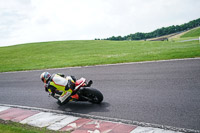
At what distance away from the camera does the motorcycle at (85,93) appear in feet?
23.1

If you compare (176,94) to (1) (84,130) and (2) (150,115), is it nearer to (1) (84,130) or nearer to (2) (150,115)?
(2) (150,115)

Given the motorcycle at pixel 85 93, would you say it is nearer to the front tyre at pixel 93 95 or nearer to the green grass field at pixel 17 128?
the front tyre at pixel 93 95

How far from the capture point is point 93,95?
7215mm

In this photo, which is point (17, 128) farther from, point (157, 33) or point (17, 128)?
point (157, 33)

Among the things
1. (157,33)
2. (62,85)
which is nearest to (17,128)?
(62,85)

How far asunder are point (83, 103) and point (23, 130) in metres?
2.70

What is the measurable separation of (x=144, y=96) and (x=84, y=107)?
2.29m

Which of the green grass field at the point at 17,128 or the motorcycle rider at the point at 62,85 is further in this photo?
the motorcycle rider at the point at 62,85

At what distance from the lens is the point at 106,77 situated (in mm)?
10812

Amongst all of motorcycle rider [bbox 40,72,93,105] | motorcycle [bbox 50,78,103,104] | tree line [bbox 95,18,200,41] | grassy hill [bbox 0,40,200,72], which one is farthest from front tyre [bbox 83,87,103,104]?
tree line [bbox 95,18,200,41]

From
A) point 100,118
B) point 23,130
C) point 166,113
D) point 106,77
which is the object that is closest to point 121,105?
point 100,118

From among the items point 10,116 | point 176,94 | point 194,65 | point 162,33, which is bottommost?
point 10,116

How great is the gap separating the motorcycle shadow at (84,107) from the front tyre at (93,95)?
19cm

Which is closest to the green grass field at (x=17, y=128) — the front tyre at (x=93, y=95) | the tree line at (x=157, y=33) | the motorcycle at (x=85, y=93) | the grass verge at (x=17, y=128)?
the grass verge at (x=17, y=128)
